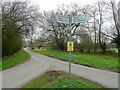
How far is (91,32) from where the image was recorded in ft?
91.2

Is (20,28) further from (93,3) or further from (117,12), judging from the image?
(117,12)

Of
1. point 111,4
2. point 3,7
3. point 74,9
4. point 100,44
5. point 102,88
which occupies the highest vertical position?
point 74,9

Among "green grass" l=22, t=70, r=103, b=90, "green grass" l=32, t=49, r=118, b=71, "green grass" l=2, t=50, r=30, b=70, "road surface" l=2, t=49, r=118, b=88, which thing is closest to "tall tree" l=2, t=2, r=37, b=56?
"green grass" l=2, t=50, r=30, b=70

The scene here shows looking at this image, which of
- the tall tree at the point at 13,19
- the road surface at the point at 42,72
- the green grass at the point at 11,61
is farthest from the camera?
the tall tree at the point at 13,19

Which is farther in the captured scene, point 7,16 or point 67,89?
point 7,16

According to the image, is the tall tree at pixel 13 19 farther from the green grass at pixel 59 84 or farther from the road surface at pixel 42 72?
the green grass at pixel 59 84

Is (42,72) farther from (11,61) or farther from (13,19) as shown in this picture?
(13,19)

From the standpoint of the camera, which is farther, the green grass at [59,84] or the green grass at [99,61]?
the green grass at [99,61]

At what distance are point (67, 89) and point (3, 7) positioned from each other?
16.2 metres

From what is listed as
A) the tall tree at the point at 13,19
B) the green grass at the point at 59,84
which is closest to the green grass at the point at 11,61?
the tall tree at the point at 13,19

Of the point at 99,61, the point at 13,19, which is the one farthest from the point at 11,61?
the point at 99,61

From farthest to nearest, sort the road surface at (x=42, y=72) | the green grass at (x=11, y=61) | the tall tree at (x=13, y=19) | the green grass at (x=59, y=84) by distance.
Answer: the tall tree at (x=13, y=19) < the green grass at (x=11, y=61) < the road surface at (x=42, y=72) < the green grass at (x=59, y=84)

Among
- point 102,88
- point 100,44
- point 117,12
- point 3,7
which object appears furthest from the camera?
point 100,44

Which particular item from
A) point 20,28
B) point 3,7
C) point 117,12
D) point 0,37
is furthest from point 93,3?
point 0,37
